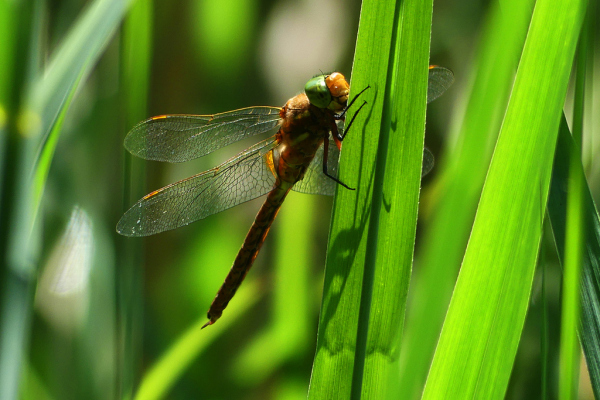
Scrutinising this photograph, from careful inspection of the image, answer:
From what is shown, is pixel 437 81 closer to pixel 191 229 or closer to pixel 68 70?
pixel 68 70

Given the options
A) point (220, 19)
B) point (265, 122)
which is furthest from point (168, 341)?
point (220, 19)

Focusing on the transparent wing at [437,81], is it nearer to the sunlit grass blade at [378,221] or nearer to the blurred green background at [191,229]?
the blurred green background at [191,229]

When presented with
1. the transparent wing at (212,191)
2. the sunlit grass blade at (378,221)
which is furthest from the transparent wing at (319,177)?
the sunlit grass blade at (378,221)

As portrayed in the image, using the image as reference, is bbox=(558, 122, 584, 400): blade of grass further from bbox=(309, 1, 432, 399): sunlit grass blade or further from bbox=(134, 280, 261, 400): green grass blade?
bbox=(134, 280, 261, 400): green grass blade

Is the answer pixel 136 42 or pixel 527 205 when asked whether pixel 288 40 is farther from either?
pixel 527 205

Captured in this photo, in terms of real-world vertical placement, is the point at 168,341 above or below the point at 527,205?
below

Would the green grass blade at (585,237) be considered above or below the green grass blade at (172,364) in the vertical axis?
above

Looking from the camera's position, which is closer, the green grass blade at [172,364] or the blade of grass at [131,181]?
the blade of grass at [131,181]
